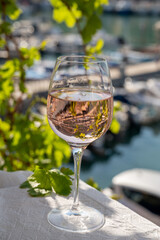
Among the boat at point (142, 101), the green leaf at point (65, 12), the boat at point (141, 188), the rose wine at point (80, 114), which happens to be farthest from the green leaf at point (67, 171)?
the boat at point (142, 101)

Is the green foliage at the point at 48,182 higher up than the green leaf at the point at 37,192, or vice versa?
the green foliage at the point at 48,182

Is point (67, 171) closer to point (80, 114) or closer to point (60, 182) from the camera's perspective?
point (60, 182)

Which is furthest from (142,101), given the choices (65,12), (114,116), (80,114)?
(80,114)

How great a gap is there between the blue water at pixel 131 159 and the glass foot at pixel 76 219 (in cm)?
742

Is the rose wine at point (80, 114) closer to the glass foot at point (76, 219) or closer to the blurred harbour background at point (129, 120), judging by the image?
the glass foot at point (76, 219)

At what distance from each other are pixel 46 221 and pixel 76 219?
0.06 metres

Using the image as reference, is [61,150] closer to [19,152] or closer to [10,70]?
[19,152]

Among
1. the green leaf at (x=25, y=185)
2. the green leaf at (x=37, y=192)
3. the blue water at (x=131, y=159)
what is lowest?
the blue water at (x=131, y=159)

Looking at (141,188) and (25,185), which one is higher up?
(25,185)

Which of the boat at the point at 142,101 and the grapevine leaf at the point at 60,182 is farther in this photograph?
the boat at the point at 142,101

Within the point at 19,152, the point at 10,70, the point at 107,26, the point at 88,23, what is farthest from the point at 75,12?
the point at 107,26

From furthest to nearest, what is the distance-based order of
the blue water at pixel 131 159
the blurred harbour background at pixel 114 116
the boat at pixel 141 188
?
1. the blue water at pixel 131 159
2. the boat at pixel 141 188
3. the blurred harbour background at pixel 114 116

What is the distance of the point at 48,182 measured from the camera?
72 centimetres

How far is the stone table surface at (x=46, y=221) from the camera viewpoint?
2.00 feet
